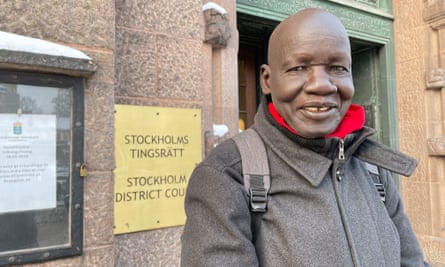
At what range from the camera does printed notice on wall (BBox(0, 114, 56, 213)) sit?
1.63m

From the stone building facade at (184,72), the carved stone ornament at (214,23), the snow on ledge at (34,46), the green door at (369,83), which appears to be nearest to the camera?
the snow on ledge at (34,46)

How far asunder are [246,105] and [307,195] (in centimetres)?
339

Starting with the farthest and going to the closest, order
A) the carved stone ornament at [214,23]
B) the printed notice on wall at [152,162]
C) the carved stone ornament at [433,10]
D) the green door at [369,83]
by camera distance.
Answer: the green door at [369,83], the carved stone ornament at [433,10], the carved stone ornament at [214,23], the printed notice on wall at [152,162]

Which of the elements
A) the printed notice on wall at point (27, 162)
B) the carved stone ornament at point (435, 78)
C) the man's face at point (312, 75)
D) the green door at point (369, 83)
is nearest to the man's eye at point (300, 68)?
the man's face at point (312, 75)

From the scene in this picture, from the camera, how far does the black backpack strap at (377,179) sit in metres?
1.19

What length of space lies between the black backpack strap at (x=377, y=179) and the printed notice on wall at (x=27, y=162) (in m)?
1.49

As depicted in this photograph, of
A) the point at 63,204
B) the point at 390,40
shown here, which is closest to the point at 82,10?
the point at 63,204

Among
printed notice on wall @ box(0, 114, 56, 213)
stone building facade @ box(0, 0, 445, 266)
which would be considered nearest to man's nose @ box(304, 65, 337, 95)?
stone building facade @ box(0, 0, 445, 266)

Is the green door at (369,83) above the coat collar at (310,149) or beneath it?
above

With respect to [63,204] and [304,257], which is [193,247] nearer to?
[304,257]

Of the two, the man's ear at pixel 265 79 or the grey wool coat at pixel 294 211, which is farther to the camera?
the man's ear at pixel 265 79

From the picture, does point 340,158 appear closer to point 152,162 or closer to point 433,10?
point 152,162

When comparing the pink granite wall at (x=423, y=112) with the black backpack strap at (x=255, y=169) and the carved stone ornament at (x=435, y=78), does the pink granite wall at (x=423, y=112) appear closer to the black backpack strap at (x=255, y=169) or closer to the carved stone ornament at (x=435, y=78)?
the carved stone ornament at (x=435, y=78)

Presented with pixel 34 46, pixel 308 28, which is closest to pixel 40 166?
pixel 34 46
